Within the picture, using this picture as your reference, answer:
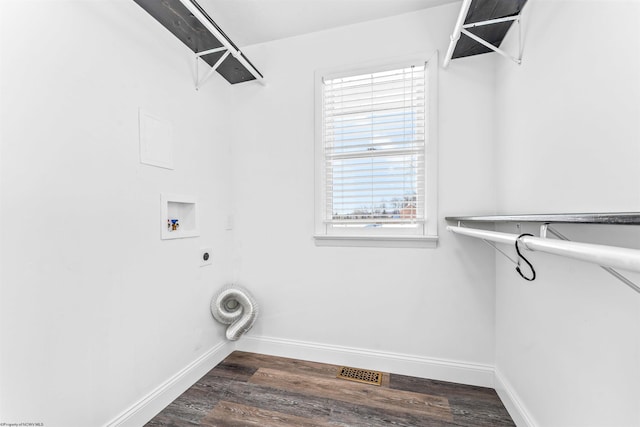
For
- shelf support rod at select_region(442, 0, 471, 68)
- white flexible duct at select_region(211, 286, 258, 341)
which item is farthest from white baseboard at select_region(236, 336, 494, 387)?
shelf support rod at select_region(442, 0, 471, 68)

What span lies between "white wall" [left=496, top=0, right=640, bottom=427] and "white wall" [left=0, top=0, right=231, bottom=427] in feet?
6.53

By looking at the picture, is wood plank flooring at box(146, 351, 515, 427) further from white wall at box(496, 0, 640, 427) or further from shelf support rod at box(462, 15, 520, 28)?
shelf support rod at box(462, 15, 520, 28)

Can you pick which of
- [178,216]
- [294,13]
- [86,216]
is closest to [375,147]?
[294,13]

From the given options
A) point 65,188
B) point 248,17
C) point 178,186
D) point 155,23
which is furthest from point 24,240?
point 248,17

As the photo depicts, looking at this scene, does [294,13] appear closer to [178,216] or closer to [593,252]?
[178,216]

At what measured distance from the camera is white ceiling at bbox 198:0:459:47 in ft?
5.87

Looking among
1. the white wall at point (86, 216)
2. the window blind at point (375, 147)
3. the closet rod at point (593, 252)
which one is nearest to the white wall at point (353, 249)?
the window blind at point (375, 147)

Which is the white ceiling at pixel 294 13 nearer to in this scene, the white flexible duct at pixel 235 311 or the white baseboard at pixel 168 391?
the white flexible duct at pixel 235 311

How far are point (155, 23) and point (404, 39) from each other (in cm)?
162

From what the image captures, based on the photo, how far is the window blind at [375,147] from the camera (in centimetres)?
190

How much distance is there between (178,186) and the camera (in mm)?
1723

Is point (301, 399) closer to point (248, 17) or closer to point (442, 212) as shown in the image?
point (442, 212)

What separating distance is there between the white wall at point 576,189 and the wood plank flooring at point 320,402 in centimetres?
33

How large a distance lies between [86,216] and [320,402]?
1.61 metres
